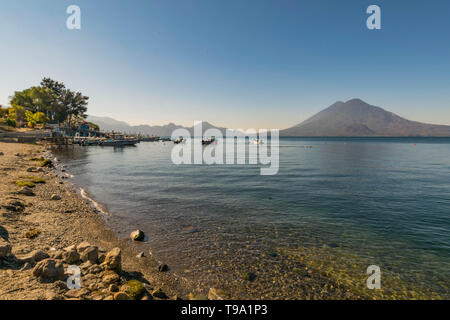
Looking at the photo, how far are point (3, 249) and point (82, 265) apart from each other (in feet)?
8.31

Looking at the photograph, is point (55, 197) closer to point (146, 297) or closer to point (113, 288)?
point (113, 288)

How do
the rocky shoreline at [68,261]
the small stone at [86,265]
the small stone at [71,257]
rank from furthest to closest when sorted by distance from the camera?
1. the small stone at [71,257]
2. the small stone at [86,265]
3. the rocky shoreline at [68,261]

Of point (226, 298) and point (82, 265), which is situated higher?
point (82, 265)

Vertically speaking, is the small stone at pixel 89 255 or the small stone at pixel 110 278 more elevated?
the small stone at pixel 89 255

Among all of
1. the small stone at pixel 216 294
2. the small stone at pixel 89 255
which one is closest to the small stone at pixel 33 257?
the small stone at pixel 89 255

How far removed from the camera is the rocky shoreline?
571 centimetres

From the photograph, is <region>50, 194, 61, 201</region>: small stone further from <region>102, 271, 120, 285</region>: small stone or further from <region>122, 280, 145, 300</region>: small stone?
<region>122, 280, 145, 300</region>: small stone

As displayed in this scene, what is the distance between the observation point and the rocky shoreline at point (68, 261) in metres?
5.71

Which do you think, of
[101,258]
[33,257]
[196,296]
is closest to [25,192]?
[33,257]

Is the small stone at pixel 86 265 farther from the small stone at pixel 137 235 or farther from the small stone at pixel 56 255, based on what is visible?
the small stone at pixel 137 235
